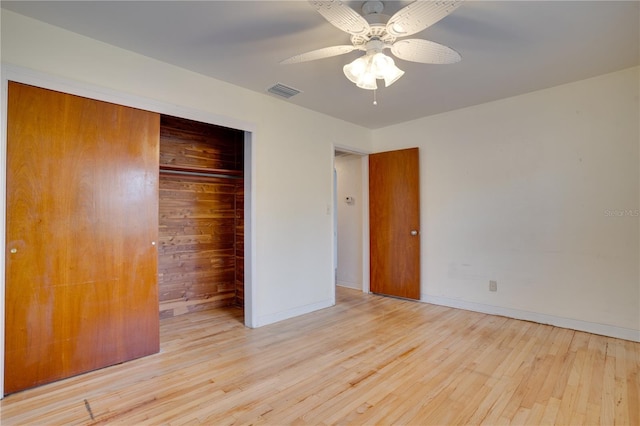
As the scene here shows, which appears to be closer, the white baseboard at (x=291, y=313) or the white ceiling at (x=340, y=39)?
the white ceiling at (x=340, y=39)

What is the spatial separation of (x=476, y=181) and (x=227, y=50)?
3.12m

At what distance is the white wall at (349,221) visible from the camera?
200 inches

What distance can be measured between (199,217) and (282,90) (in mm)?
1854

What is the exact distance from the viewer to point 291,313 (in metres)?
3.66

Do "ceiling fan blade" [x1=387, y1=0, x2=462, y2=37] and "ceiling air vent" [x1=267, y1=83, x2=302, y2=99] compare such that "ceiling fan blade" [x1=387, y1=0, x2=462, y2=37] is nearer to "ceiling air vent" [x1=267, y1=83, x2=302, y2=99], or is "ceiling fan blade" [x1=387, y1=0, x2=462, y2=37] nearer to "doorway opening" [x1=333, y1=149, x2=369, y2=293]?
"ceiling air vent" [x1=267, y1=83, x2=302, y2=99]

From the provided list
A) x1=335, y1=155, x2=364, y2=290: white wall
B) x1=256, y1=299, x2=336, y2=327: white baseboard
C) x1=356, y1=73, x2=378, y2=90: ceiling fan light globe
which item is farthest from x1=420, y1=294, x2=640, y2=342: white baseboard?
x1=356, y1=73, x2=378, y2=90: ceiling fan light globe

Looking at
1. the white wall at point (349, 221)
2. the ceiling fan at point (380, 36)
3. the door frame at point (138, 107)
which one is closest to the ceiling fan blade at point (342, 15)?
the ceiling fan at point (380, 36)

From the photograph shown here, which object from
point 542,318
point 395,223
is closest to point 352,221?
point 395,223

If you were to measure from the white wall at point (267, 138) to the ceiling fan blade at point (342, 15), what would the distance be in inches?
68.3

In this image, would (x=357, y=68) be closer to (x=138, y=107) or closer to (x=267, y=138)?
(x=267, y=138)

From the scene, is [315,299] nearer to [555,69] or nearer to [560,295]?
[560,295]

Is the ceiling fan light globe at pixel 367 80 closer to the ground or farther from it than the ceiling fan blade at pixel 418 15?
closer to the ground

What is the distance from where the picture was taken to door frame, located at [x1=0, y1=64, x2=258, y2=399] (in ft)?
6.57

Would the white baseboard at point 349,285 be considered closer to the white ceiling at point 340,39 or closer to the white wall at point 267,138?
the white wall at point 267,138
